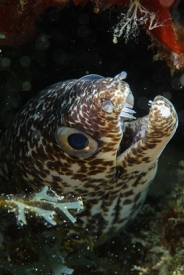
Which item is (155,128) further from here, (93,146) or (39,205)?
(39,205)

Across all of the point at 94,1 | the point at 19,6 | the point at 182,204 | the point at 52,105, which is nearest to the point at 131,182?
the point at 182,204

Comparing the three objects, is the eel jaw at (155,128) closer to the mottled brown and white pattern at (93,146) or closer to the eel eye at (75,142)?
the mottled brown and white pattern at (93,146)

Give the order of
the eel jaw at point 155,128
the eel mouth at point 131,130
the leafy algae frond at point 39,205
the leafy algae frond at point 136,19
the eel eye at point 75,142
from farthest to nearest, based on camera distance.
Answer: the leafy algae frond at point 136,19, the eel mouth at point 131,130, the eel eye at point 75,142, the eel jaw at point 155,128, the leafy algae frond at point 39,205

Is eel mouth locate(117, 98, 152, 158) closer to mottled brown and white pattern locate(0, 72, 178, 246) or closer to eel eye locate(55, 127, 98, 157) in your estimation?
mottled brown and white pattern locate(0, 72, 178, 246)

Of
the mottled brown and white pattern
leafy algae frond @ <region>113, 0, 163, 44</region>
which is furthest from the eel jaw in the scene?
leafy algae frond @ <region>113, 0, 163, 44</region>

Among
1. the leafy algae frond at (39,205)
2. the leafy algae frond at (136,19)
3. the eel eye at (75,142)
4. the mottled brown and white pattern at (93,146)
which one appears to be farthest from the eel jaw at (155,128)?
the leafy algae frond at (136,19)

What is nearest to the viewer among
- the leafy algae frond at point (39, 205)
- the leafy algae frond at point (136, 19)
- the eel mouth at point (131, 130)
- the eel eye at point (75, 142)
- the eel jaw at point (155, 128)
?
the leafy algae frond at point (39, 205)

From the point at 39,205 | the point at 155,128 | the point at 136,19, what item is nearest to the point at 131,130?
the point at 155,128
